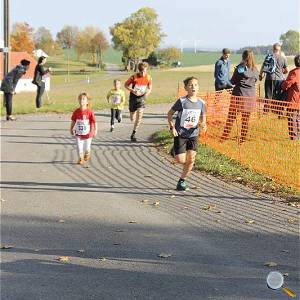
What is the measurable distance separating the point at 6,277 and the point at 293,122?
7.24 m

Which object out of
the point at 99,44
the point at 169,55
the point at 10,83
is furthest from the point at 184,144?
the point at 99,44

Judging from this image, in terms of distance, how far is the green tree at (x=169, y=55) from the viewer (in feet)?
479

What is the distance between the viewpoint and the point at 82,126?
1241cm

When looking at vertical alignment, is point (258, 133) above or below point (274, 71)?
below

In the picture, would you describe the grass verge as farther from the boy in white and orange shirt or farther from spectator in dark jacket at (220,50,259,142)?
the boy in white and orange shirt

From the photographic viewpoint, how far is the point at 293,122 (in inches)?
466

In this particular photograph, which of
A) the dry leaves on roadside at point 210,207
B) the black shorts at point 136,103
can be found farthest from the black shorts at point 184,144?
the black shorts at point 136,103

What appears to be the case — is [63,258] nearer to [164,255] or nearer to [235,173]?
[164,255]

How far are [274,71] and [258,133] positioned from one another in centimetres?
464

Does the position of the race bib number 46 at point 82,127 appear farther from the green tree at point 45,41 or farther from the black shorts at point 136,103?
the green tree at point 45,41

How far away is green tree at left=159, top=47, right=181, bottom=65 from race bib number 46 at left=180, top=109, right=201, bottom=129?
13620 centimetres

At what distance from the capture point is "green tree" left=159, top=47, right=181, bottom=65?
14588 centimetres

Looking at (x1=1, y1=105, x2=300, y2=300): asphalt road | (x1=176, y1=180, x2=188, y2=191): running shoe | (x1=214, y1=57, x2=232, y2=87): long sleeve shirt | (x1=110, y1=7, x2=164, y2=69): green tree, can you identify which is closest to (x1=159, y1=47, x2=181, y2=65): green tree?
(x1=110, y1=7, x2=164, y2=69): green tree

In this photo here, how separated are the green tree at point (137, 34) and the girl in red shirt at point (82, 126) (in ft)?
402
